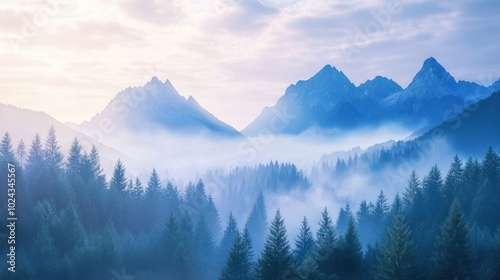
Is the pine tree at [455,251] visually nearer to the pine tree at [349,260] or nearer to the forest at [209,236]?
the forest at [209,236]

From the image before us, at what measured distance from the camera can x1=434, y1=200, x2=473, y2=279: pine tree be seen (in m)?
40.5

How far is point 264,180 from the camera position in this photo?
640 ft

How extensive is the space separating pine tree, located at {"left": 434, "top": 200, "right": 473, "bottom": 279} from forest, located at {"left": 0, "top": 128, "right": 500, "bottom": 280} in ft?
→ 0.30

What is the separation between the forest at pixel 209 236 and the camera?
41156mm

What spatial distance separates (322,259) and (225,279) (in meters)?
12.3

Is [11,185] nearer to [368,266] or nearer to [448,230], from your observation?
[368,266]

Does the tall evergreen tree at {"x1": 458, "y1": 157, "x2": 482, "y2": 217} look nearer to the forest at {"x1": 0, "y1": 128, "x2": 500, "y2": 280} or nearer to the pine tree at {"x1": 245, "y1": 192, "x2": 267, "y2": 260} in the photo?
the forest at {"x1": 0, "y1": 128, "x2": 500, "y2": 280}

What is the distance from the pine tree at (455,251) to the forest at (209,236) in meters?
0.09

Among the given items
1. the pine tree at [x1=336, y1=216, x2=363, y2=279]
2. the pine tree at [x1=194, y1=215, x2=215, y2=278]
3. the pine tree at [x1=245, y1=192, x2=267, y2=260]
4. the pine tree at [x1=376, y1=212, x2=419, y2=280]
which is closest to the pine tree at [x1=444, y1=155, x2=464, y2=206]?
the pine tree at [x1=336, y1=216, x2=363, y2=279]

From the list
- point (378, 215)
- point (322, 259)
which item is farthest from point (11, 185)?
point (378, 215)

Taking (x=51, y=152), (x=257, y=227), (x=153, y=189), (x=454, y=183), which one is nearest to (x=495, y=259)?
(x=454, y=183)

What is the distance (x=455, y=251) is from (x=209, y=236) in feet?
167

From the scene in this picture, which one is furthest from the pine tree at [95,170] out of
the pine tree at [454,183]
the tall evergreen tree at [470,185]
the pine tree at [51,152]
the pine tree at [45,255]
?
the tall evergreen tree at [470,185]

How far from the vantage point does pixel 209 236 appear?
274 feet
